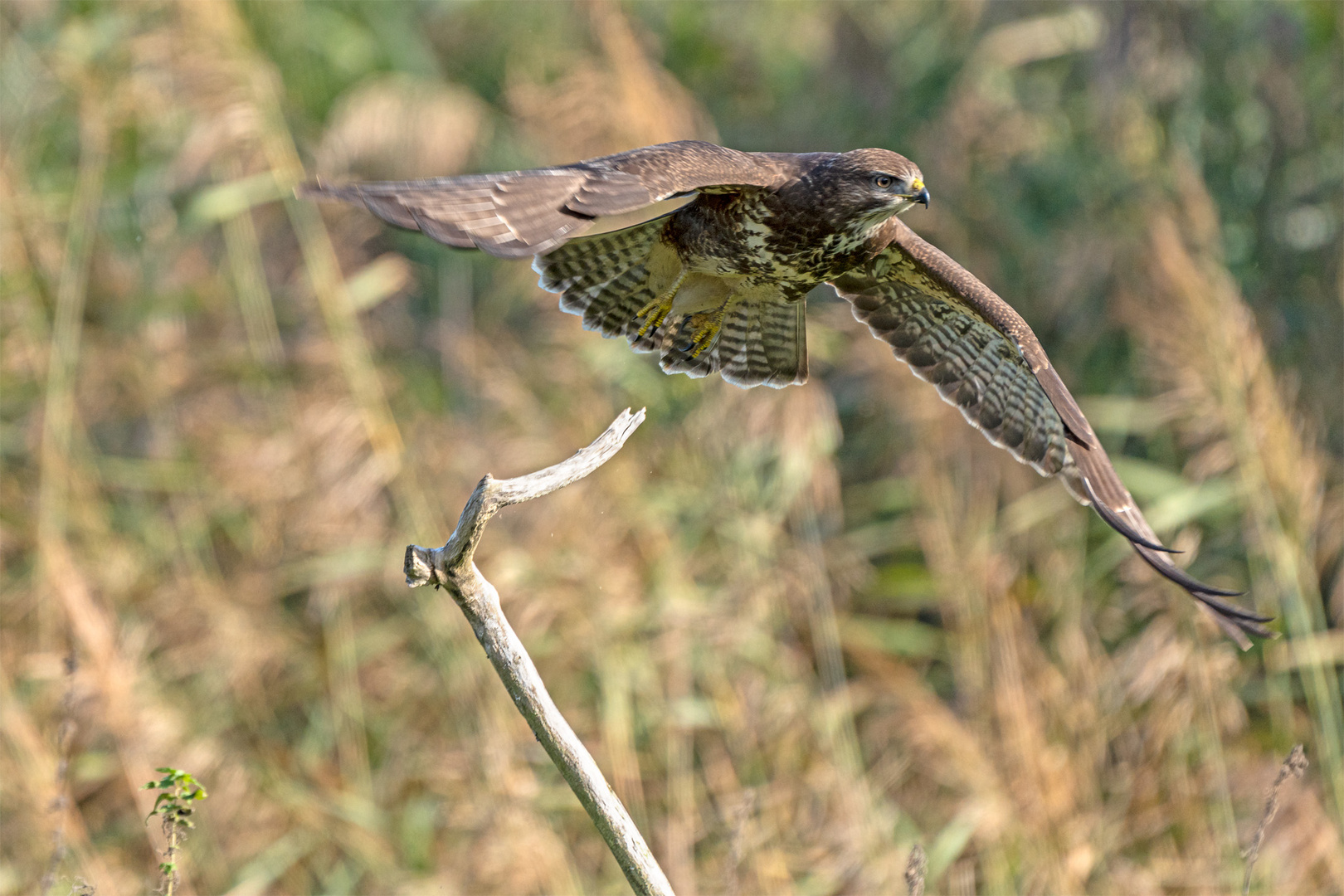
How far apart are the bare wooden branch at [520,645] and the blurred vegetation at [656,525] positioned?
1.64 metres

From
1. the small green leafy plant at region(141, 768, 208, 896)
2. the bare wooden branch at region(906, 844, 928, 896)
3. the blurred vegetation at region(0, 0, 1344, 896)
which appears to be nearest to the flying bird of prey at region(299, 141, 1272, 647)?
the blurred vegetation at region(0, 0, 1344, 896)

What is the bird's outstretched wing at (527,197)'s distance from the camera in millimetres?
2576

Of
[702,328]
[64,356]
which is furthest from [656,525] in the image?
[64,356]

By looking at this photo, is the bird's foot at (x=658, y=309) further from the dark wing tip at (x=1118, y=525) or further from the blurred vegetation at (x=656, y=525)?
the dark wing tip at (x=1118, y=525)

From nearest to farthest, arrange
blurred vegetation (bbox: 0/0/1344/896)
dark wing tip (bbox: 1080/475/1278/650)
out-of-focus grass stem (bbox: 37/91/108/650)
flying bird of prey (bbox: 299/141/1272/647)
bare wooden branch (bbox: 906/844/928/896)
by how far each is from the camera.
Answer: bare wooden branch (bbox: 906/844/928/896) < dark wing tip (bbox: 1080/475/1278/650) < flying bird of prey (bbox: 299/141/1272/647) < blurred vegetation (bbox: 0/0/1344/896) < out-of-focus grass stem (bbox: 37/91/108/650)

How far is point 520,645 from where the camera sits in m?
2.89

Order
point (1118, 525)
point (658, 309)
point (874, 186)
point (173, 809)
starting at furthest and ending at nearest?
point (658, 309)
point (874, 186)
point (1118, 525)
point (173, 809)

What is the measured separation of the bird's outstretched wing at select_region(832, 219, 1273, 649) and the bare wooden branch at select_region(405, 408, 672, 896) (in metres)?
1.70

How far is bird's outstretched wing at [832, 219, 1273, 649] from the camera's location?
14.0ft

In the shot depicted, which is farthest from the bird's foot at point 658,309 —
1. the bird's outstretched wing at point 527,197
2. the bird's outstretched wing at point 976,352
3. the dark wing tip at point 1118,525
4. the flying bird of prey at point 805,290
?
the dark wing tip at point 1118,525

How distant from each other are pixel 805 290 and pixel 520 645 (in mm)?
1863

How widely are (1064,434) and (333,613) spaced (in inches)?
118

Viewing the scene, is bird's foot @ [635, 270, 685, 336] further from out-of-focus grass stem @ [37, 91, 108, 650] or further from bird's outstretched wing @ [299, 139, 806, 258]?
out-of-focus grass stem @ [37, 91, 108, 650]

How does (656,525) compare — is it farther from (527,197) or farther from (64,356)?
(527,197)
